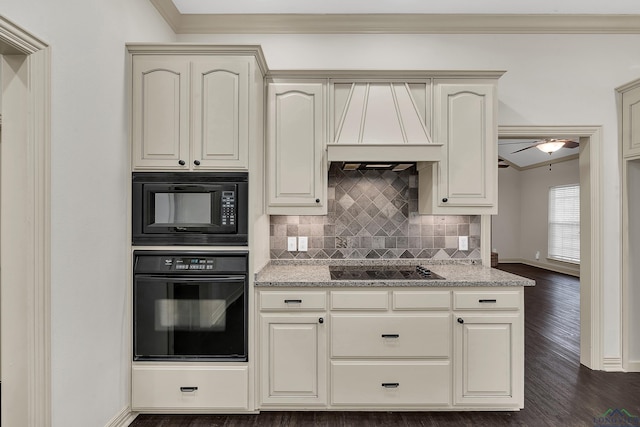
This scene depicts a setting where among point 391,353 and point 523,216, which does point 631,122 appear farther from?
point 523,216

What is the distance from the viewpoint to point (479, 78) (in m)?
2.59

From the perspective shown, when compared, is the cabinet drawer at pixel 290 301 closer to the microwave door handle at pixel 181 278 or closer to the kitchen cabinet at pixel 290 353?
the kitchen cabinet at pixel 290 353

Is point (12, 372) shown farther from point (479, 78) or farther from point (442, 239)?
point (479, 78)

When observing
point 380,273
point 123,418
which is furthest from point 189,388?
point 380,273

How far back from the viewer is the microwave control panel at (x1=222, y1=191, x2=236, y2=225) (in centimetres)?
227

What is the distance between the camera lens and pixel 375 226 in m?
3.00

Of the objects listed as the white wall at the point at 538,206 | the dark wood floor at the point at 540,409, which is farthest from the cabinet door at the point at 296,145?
the white wall at the point at 538,206

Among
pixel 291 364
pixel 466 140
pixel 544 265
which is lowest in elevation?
pixel 544 265

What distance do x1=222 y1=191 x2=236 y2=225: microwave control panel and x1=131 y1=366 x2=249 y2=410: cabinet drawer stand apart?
0.97 metres

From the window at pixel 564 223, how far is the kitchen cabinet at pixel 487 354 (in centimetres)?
666

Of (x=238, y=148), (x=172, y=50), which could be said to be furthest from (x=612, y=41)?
(x=172, y=50)

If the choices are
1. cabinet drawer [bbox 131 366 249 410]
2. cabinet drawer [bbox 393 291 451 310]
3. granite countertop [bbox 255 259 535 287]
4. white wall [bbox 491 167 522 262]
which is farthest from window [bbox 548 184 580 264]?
cabinet drawer [bbox 131 366 249 410]

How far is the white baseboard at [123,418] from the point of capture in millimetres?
2099

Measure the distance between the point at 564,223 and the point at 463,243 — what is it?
6621 mm
